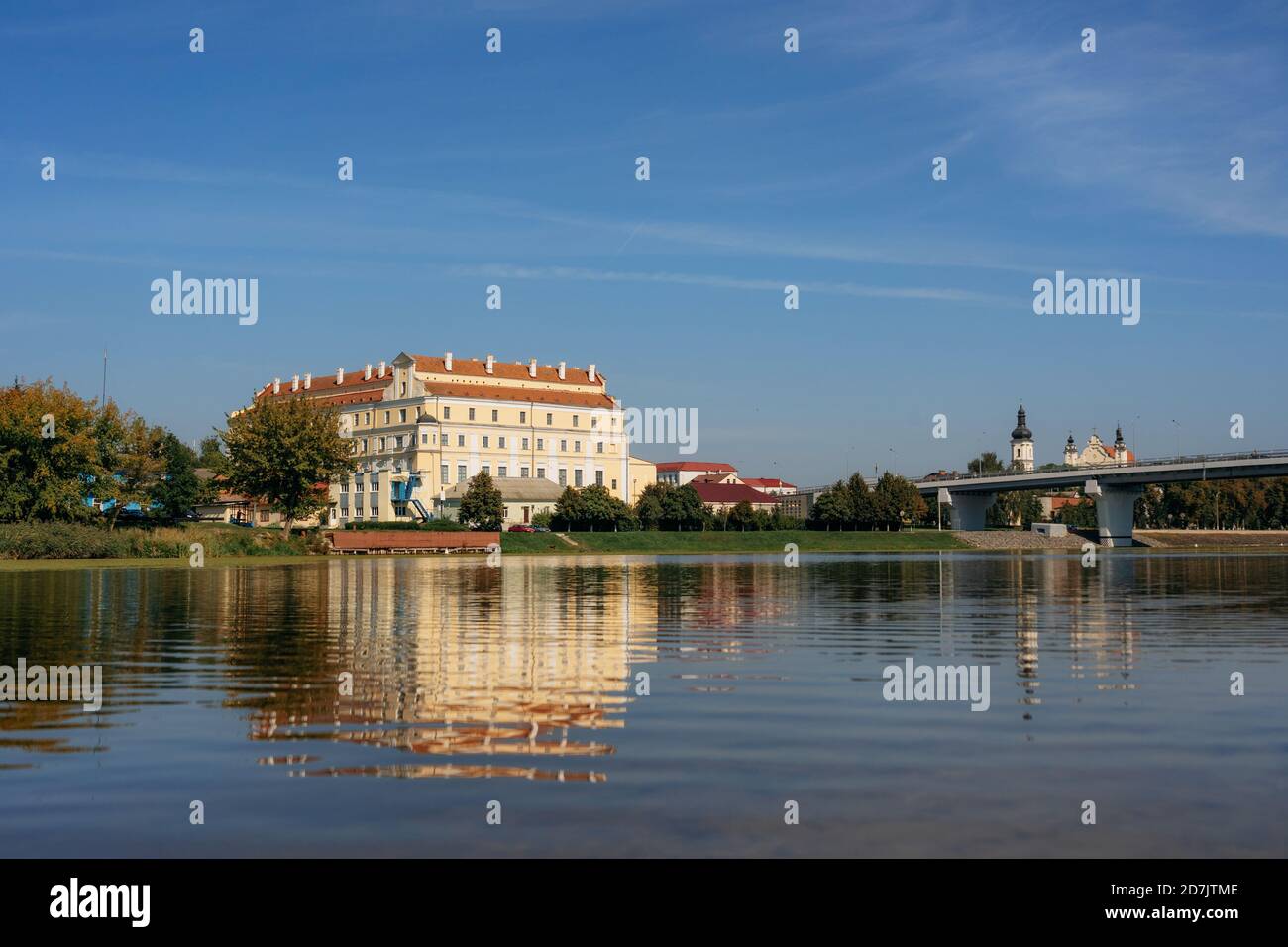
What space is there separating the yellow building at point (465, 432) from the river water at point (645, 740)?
123 m

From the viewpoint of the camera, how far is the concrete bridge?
124m


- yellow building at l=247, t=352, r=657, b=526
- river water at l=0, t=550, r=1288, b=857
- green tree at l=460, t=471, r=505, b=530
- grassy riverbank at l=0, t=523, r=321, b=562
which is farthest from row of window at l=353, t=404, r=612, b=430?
river water at l=0, t=550, r=1288, b=857

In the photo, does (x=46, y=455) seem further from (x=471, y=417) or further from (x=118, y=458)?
(x=471, y=417)

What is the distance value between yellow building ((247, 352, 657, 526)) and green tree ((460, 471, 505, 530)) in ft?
79.6

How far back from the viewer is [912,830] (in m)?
9.12

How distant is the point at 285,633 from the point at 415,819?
673 inches

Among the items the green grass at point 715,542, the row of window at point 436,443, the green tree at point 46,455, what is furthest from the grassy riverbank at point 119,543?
the row of window at point 436,443

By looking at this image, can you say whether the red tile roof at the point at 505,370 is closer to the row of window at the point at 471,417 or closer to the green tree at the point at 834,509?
the row of window at the point at 471,417

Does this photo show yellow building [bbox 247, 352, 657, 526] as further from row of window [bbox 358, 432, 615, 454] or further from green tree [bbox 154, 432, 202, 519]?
green tree [bbox 154, 432, 202, 519]

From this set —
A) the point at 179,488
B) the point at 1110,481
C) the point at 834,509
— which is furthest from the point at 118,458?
the point at 1110,481

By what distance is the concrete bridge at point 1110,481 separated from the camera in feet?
407
